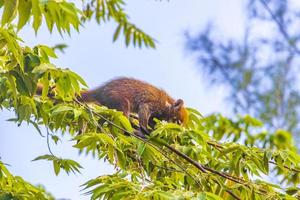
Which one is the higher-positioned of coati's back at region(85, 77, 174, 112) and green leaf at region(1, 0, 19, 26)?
coati's back at region(85, 77, 174, 112)

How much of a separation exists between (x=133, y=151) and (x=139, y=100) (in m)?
2.81

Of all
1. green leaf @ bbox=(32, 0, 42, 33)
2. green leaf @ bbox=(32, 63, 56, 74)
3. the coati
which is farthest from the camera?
the coati

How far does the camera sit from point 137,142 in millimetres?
2873

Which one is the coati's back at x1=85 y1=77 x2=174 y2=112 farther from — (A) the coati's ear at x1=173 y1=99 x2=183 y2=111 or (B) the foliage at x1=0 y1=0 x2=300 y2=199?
(B) the foliage at x1=0 y1=0 x2=300 y2=199

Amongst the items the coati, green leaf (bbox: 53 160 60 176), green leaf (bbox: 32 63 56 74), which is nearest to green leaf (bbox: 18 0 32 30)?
green leaf (bbox: 32 63 56 74)

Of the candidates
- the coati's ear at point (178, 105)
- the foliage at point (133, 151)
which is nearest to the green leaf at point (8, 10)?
the foliage at point (133, 151)

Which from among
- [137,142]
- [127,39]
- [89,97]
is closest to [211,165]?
[137,142]

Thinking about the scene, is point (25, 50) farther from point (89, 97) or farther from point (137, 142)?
point (89, 97)

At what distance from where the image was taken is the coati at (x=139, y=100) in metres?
5.57

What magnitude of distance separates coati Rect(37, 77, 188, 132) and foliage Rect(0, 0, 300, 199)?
6.71 ft

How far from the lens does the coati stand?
18.3ft

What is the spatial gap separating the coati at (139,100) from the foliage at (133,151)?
2044 mm

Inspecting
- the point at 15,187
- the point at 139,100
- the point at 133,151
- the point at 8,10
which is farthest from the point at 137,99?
the point at 8,10

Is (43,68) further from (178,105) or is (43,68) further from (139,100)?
(178,105)
